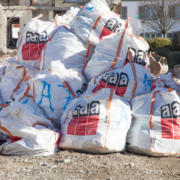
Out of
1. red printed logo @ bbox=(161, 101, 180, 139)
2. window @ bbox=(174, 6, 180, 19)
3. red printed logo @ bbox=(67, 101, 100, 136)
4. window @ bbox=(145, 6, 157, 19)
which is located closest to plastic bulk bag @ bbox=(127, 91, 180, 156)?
red printed logo @ bbox=(161, 101, 180, 139)

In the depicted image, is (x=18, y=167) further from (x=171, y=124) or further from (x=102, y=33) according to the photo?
(x=102, y=33)

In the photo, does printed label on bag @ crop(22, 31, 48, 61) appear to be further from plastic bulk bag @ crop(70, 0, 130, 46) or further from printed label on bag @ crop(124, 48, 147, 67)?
printed label on bag @ crop(124, 48, 147, 67)

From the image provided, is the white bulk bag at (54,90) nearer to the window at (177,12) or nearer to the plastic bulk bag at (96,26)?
the plastic bulk bag at (96,26)

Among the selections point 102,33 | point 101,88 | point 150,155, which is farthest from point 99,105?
point 102,33

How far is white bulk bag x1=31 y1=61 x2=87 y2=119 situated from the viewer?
285 cm

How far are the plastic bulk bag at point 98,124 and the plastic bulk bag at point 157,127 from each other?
0.10 m

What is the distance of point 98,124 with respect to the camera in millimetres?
2441

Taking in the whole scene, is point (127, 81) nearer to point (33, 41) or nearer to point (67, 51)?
point (67, 51)

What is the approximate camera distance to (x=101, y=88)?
2.77 m

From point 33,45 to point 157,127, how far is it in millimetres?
2060

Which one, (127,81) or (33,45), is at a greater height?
(33,45)

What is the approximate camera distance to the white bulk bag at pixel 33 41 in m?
3.62

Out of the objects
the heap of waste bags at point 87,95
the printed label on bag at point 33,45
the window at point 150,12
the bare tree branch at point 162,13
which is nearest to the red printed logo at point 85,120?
the heap of waste bags at point 87,95

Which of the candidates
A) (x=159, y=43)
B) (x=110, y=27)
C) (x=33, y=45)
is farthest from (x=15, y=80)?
(x=159, y=43)
